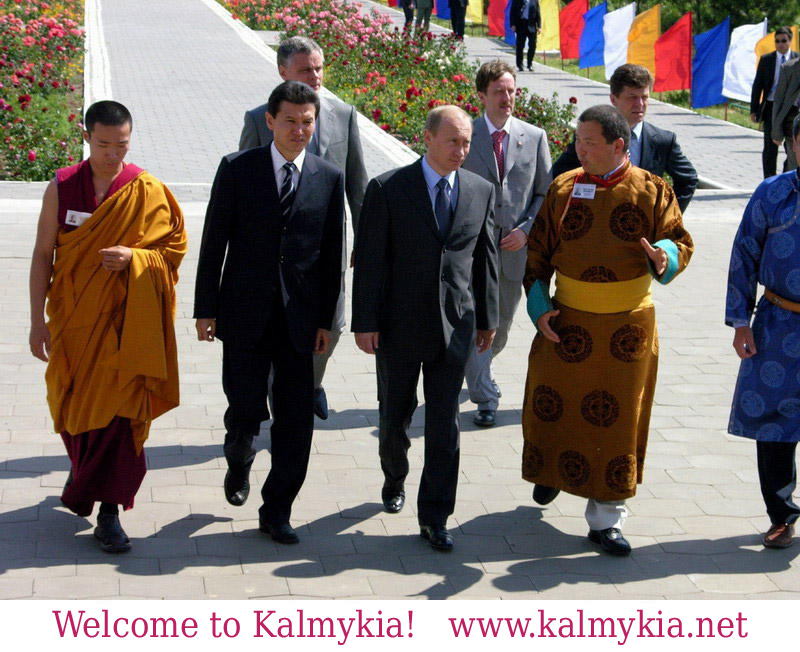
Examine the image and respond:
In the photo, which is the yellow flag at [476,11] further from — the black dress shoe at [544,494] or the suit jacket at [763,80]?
the black dress shoe at [544,494]

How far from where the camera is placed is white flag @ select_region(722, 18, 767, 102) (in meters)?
20.9

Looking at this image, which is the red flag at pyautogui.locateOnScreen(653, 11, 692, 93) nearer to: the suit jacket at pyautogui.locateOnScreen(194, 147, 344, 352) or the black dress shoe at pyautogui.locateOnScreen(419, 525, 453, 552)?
the suit jacket at pyautogui.locateOnScreen(194, 147, 344, 352)

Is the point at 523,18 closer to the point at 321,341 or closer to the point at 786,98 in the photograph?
the point at 786,98

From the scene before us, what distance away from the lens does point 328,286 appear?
5266 mm

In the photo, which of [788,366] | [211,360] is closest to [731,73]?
[211,360]

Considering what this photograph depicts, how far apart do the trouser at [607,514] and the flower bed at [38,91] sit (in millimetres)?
8977

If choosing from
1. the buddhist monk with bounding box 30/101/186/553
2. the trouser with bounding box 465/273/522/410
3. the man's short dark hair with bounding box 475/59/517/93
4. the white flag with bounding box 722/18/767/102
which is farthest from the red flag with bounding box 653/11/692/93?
the buddhist monk with bounding box 30/101/186/553

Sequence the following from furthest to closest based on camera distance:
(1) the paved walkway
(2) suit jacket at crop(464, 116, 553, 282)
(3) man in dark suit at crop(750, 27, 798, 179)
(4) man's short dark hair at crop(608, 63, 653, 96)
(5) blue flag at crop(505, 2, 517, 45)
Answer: (5) blue flag at crop(505, 2, 517, 45) → (3) man in dark suit at crop(750, 27, 798, 179) → (2) suit jacket at crop(464, 116, 553, 282) → (4) man's short dark hair at crop(608, 63, 653, 96) → (1) the paved walkway

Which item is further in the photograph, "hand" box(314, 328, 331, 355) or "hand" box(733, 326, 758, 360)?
"hand" box(733, 326, 758, 360)

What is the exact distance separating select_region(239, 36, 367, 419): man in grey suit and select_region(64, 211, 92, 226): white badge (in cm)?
124

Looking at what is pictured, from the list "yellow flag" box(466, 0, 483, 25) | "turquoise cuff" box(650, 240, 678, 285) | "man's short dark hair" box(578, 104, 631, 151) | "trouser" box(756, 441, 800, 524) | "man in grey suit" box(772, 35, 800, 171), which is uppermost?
"man's short dark hair" box(578, 104, 631, 151)

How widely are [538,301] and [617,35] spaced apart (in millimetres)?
17441

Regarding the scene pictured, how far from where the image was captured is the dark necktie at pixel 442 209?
5133 mm

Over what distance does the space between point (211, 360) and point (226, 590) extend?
3287 mm
